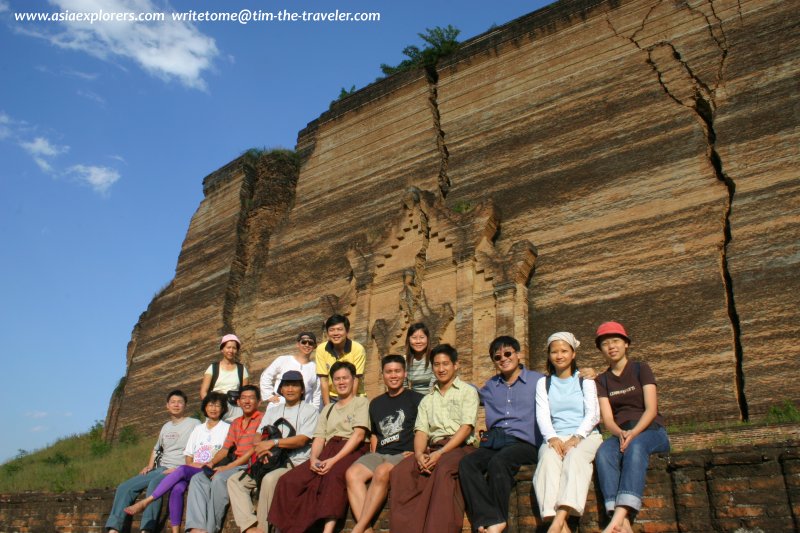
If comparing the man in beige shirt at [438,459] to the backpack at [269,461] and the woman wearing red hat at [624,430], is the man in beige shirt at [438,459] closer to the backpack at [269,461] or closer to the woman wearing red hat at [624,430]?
the woman wearing red hat at [624,430]

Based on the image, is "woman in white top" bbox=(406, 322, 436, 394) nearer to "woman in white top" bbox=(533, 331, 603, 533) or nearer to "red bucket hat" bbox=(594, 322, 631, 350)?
"woman in white top" bbox=(533, 331, 603, 533)

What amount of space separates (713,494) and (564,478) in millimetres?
930

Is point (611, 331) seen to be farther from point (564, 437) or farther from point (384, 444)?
point (384, 444)

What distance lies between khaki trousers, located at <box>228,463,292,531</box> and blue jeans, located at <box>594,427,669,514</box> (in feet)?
9.36

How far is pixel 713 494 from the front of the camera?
4.79 meters

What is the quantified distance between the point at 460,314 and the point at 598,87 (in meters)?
4.94

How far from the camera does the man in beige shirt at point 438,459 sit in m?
5.32

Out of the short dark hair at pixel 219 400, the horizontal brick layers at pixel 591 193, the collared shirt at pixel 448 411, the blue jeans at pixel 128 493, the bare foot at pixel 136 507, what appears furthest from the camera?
the horizontal brick layers at pixel 591 193

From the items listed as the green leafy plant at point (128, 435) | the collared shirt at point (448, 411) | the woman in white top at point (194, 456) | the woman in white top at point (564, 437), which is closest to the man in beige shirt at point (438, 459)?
the collared shirt at point (448, 411)

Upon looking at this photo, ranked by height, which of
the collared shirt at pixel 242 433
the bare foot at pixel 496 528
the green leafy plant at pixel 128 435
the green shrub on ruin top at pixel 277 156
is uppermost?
the green shrub on ruin top at pixel 277 156

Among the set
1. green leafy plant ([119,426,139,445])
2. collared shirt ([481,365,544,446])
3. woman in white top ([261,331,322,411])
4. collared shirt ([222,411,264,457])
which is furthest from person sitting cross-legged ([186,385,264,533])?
green leafy plant ([119,426,139,445])

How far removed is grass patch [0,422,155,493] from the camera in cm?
1282

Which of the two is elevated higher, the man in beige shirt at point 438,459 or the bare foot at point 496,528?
the man in beige shirt at point 438,459

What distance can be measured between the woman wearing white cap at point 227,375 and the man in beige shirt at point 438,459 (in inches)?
119
